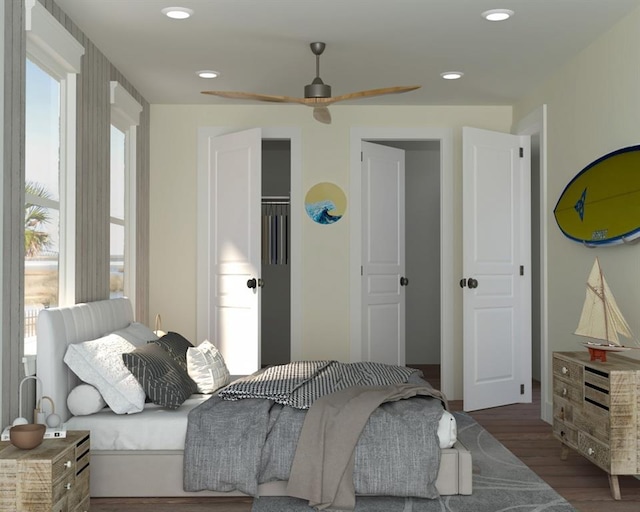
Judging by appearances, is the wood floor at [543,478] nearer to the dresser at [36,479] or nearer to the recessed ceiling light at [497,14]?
the dresser at [36,479]

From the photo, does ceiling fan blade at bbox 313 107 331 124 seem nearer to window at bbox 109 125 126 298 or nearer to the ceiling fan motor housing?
the ceiling fan motor housing

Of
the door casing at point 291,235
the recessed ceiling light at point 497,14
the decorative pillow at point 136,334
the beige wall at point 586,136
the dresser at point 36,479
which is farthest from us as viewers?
the door casing at point 291,235

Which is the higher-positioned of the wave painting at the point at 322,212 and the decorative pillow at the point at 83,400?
the wave painting at the point at 322,212

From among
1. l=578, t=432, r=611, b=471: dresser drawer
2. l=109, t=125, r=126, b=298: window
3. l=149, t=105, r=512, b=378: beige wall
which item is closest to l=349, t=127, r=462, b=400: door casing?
l=149, t=105, r=512, b=378: beige wall

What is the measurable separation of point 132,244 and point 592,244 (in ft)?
11.7

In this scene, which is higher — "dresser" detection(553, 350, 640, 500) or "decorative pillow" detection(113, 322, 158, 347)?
"decorative pillow" detection(113, 322, 158, 347)

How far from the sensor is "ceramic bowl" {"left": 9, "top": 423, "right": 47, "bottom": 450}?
2.98 metres

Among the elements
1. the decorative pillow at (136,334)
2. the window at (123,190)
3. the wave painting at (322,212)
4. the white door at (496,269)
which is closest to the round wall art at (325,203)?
the wave painting at (322,212)

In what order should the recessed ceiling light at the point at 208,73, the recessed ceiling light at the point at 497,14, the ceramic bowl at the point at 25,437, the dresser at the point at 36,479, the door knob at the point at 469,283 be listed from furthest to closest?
1. the door knob at the point at 469,283
2. the recessed ceiling light at the point at 208,73
3. the recessed ceiling light at the point at 497,14
4. the ceramic bowl at the point at 25,437
5. the dresser at the point at 36,479

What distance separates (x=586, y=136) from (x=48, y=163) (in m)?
3.51

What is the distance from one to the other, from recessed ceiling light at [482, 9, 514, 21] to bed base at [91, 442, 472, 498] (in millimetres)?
2494

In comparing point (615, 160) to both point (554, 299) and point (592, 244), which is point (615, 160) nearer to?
point (592, 244)

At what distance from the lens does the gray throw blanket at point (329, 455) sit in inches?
137

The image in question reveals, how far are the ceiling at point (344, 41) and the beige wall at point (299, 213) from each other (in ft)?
1.38
